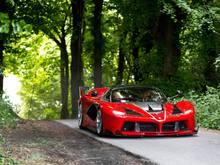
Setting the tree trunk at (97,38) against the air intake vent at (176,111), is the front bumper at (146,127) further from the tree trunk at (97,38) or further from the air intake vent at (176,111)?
the tree trunk at (97,38)

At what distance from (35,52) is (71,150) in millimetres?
31163

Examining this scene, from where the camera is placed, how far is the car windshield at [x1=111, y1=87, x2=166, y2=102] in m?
12.4

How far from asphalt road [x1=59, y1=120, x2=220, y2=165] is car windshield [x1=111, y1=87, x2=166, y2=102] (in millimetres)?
1175

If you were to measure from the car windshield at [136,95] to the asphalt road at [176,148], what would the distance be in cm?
117

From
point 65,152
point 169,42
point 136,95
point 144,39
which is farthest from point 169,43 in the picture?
point 65,152

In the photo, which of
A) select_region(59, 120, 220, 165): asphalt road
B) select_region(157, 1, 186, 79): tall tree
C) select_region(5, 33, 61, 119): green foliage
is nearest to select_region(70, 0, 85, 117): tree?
select_region(5, 33, 61, 119): green foliage

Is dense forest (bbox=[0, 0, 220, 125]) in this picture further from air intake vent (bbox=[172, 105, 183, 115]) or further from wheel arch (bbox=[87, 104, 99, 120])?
wheel arch (bbox=[87, 104, 99, 120])

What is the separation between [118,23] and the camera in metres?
33.3

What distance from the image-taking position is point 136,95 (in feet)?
41.0

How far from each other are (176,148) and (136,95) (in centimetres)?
349

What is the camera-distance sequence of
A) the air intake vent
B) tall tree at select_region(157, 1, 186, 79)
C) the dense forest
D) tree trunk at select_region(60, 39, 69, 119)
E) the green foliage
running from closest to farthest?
1. the air intake vent
2. the dense forest
3. tall tree at select_region(157, 1, 186, 79)
4. tree trunk at select_region(60, 39, 69, 119)
5. the green foliage

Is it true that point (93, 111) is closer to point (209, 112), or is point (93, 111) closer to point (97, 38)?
point (209, 112)

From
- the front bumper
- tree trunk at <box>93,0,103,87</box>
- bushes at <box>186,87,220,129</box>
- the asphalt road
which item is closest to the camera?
the asphalt road

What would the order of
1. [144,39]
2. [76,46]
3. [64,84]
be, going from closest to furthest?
1. [76,46]
2. [144,39]
3. [64,84]
